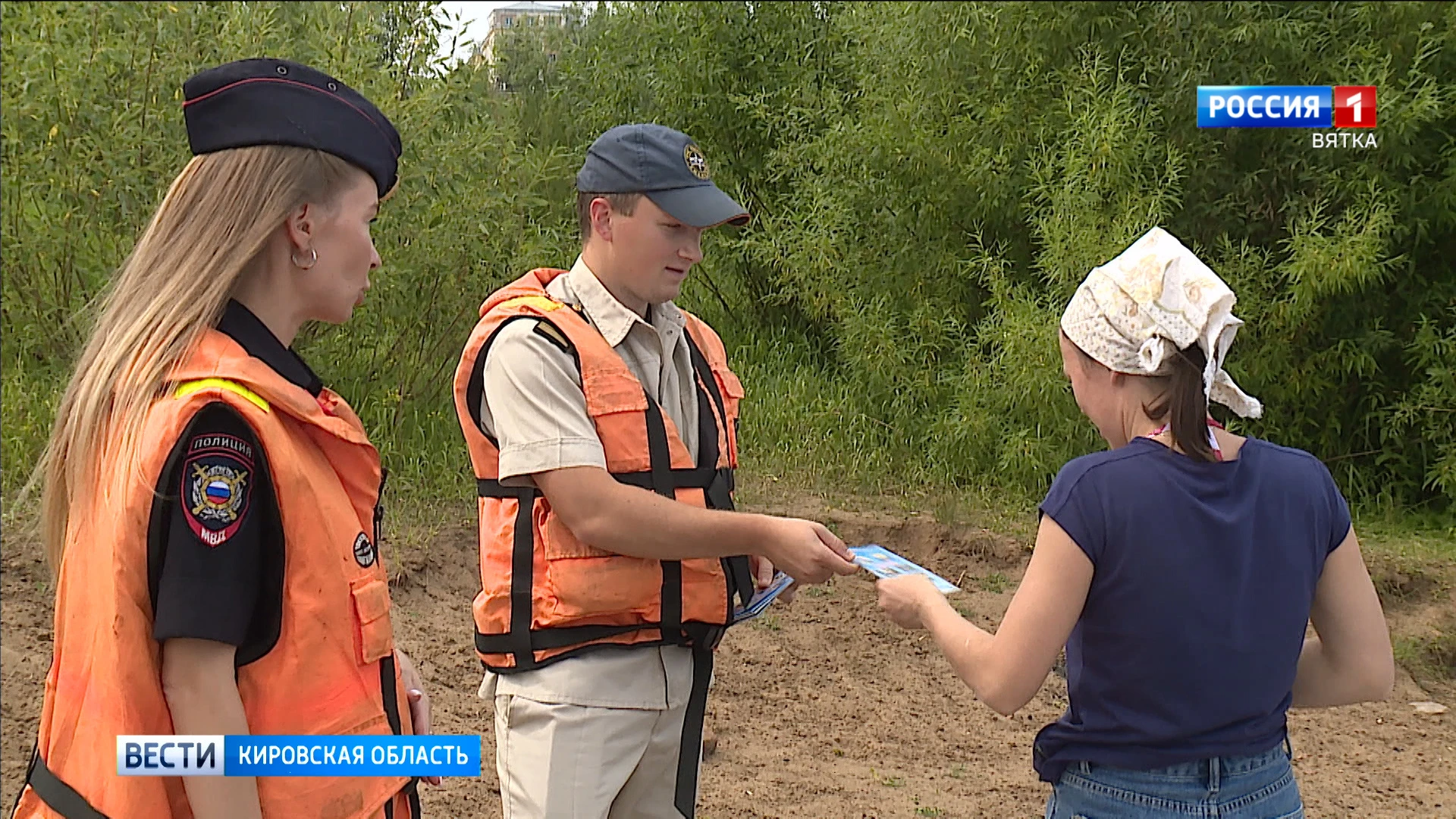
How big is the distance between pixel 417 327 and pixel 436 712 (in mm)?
2851

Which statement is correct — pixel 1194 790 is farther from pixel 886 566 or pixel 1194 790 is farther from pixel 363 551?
pixel 363 551

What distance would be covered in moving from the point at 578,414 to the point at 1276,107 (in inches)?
227

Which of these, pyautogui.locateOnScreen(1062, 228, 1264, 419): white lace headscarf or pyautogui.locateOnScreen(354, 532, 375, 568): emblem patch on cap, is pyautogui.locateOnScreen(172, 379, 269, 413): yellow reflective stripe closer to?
pyautogui.locateOnScreen(354, 532, 375, 568): emblem patch on cap

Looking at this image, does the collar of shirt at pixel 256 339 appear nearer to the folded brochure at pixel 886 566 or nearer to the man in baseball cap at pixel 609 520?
the man in baseball cap at pixel 609 520

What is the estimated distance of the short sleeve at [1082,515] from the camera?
1.94 meters

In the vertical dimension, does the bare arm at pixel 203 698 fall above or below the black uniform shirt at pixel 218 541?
below

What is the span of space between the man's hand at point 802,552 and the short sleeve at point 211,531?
3.67 ft

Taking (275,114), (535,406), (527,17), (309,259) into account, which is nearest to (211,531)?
(309,259)

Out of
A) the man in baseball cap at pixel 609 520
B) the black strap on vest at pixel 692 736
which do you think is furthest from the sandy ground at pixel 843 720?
the man in baseball cap at pixel 609 520

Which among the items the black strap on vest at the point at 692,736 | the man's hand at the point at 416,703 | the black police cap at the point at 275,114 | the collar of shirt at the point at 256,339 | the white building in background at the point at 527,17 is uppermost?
the white building in background at the point at 527,17

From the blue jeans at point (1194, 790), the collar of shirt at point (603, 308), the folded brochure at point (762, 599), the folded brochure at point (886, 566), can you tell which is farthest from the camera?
the folded brochure at point (762, 599)

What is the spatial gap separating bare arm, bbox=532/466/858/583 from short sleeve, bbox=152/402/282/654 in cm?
84

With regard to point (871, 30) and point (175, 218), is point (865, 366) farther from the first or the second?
point (175, 218)

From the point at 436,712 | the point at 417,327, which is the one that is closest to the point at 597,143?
the point at 436,712
